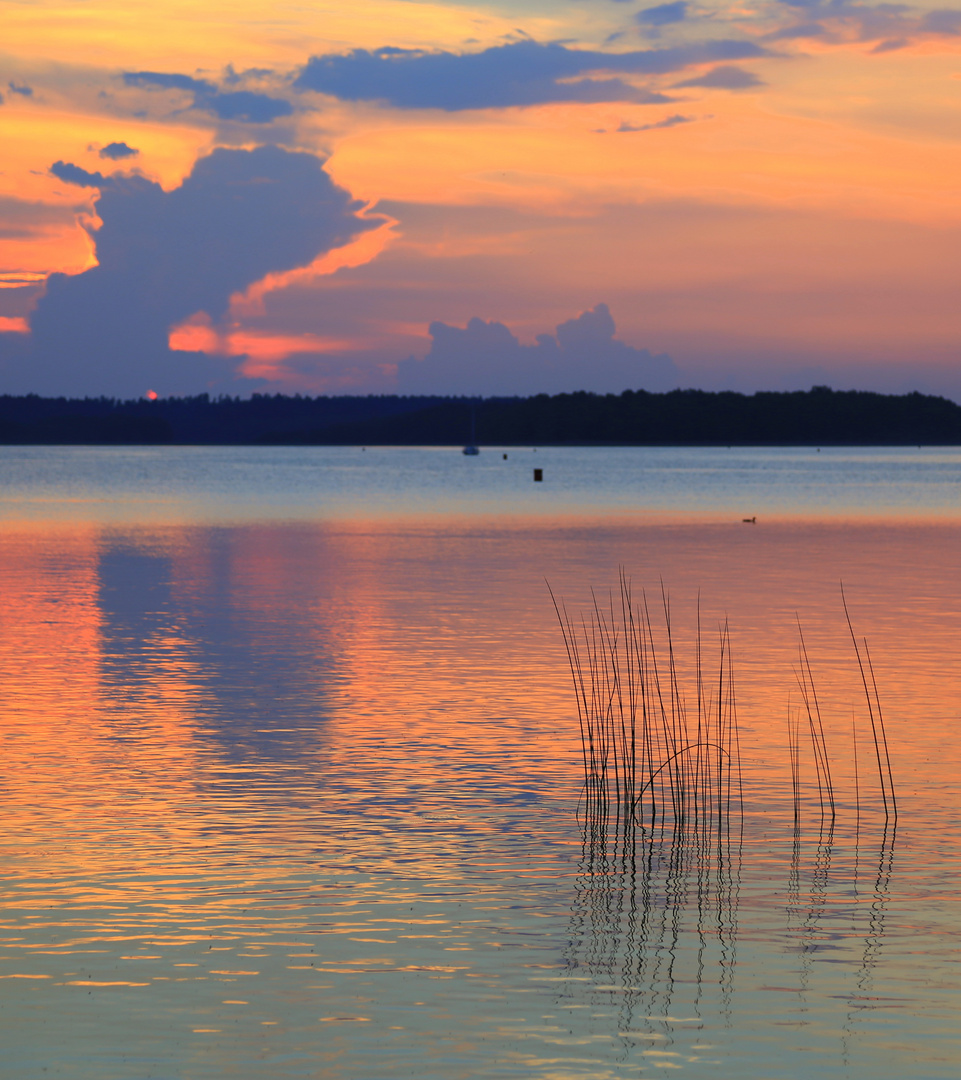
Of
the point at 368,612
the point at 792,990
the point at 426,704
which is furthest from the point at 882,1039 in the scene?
the point at 368,612

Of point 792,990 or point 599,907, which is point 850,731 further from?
point 792,990

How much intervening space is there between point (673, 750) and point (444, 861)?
699cm

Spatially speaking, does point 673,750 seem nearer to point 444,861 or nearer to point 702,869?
point 702,869

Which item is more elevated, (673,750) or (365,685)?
(673,750)

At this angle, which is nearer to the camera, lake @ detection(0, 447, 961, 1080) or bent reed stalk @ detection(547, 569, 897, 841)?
lake @ detection(0, 447, 961, 1080)

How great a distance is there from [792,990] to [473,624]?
87.0 ft

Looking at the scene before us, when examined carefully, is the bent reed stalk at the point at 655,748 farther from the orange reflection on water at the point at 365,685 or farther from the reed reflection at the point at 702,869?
the orange reflection on water at the point at 365,685

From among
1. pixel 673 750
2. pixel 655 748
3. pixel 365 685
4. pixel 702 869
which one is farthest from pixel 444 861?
pixel 365 685

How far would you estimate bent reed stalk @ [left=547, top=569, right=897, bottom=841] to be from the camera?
62.6 ft

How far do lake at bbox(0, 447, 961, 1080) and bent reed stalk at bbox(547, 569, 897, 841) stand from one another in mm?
214

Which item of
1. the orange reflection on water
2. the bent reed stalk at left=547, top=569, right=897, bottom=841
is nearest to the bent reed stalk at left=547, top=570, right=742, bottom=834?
the bent reed stalk at left=547, top=569, right=897, bottom=841

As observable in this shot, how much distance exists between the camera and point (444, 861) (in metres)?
17.0

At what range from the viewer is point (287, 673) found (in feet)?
102

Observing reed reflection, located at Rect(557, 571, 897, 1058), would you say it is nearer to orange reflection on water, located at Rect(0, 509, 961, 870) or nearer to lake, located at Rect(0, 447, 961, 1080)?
lake, located at Rect(0, 447, 961, 1080)
